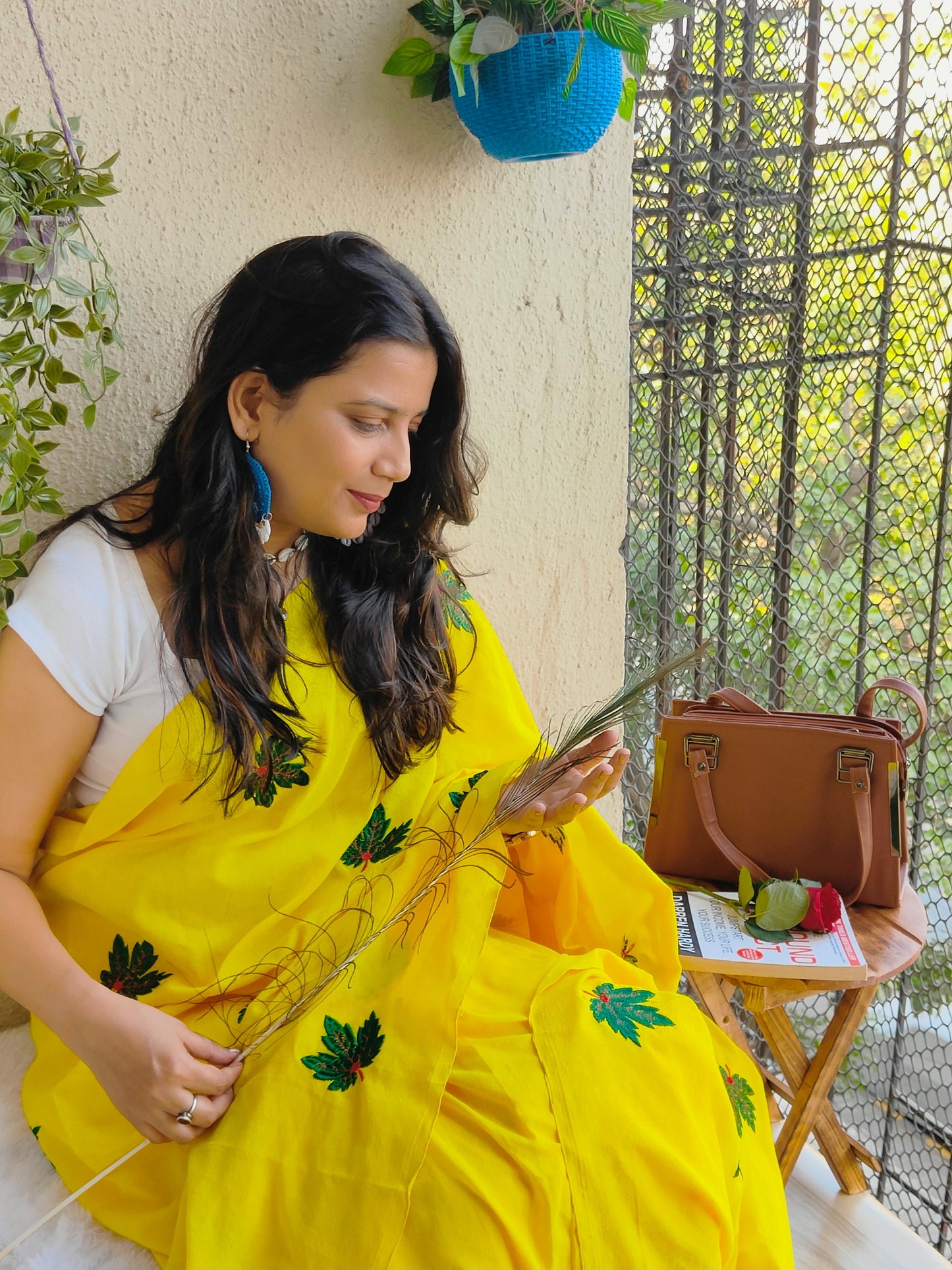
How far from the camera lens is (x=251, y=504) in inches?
46.6

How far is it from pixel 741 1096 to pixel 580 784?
411mm

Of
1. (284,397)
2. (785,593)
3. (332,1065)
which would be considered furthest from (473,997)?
(785,593)

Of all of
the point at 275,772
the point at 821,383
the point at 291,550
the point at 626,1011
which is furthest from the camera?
the point at 821,383

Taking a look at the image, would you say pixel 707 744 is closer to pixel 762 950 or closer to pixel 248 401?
pixel 762 950

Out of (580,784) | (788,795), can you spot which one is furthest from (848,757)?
(580,784)

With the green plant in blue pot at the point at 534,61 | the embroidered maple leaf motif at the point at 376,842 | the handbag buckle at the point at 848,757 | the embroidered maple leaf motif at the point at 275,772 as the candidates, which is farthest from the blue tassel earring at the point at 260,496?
the handbag buckle at the point at 848,757

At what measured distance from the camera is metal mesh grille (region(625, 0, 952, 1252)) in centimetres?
171

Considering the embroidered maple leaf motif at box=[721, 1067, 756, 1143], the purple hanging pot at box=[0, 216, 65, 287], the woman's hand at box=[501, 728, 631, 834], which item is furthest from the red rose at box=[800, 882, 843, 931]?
the purple hanging pot at box=[0, 216, 65, 287]

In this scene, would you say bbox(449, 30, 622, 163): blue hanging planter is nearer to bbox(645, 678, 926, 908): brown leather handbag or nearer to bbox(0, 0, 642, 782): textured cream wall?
bbox(0, 0, 642, 782): textured cream wall

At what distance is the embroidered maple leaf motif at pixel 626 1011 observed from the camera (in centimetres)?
106

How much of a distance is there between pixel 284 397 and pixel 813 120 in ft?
4.04

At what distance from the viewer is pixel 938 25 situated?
160cm

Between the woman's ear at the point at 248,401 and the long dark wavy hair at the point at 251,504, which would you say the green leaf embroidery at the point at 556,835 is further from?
the woman's ear at the point at 248,401

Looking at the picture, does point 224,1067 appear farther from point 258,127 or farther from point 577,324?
point 577,324
